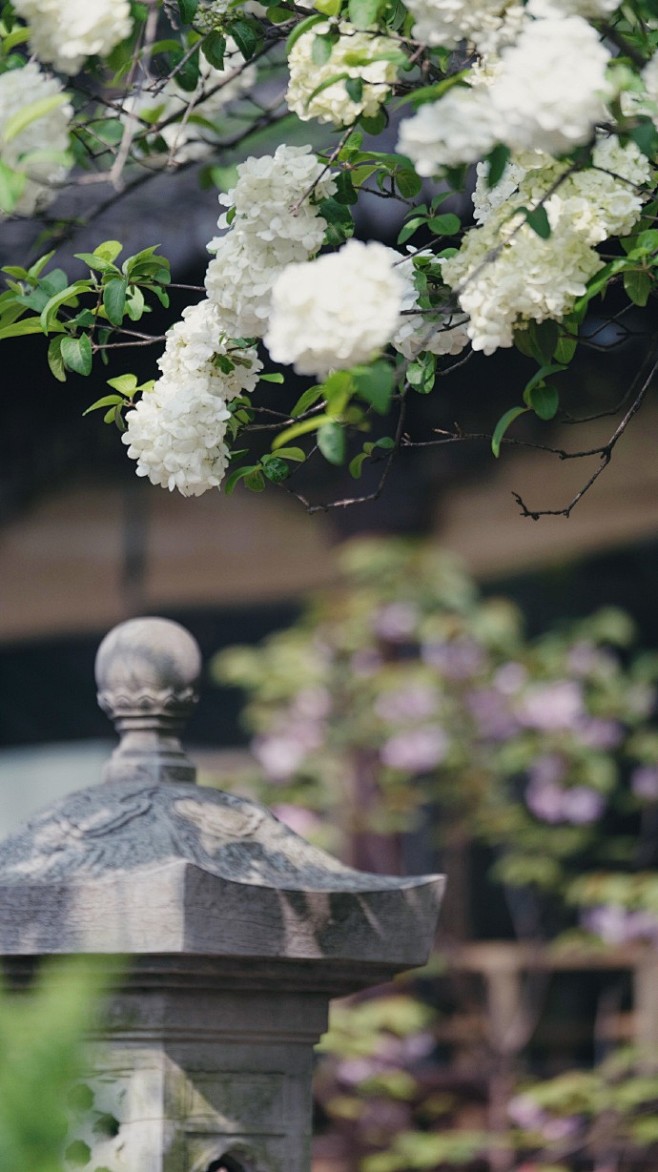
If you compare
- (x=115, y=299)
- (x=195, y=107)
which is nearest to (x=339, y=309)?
(x=115, y=299)

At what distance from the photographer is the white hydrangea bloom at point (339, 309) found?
1397mm

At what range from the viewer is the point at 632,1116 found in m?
4.89

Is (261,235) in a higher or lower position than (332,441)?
higher

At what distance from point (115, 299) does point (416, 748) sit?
347 centimetres

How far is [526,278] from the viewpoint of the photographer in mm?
1581

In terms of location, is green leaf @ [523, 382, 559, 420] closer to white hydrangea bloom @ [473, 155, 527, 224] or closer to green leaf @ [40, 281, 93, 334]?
white hydrangea bloom @ [473, 155, 527, 224]

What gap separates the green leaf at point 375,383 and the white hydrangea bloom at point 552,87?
24cm

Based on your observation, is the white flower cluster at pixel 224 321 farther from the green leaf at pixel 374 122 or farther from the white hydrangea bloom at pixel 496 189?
the white hydrangea bloom at pixel 496 189

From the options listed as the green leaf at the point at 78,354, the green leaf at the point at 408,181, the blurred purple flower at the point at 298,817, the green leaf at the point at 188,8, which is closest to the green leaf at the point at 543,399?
the green leaf at the point at 408,181

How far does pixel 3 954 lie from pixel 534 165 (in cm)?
110

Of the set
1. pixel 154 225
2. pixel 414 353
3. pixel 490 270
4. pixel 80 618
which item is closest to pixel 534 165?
pixel 490 270

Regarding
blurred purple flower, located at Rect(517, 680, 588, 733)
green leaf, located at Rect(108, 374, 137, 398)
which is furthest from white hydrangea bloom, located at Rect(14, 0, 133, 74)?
blurred purple flower, located at Rect(517, 680, 588, 733)

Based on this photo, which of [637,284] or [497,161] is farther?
[637,284]

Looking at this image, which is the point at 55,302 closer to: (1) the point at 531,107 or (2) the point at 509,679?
(1) the point at 531,107
